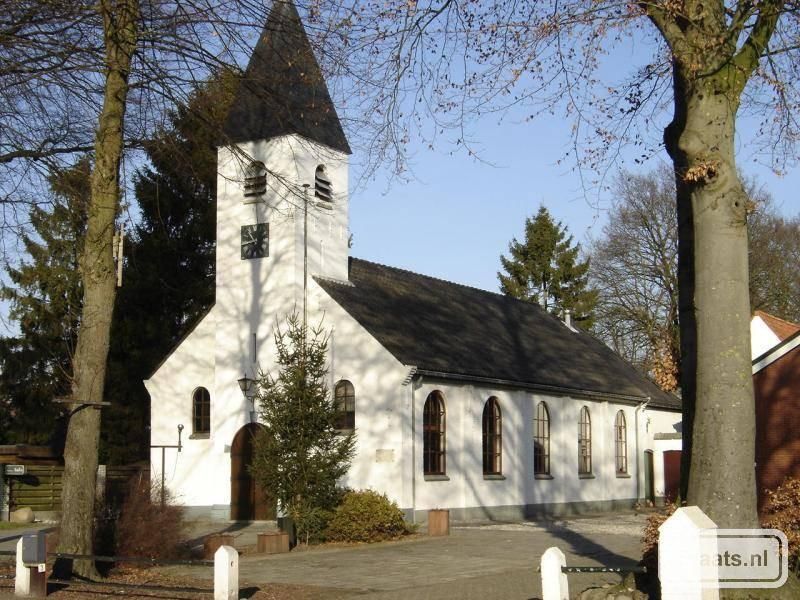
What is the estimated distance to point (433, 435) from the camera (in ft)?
88.1

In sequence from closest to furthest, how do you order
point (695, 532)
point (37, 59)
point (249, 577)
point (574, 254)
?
point (695, 532) < point (37, 59) < point (249, 577) < point (574, 254)

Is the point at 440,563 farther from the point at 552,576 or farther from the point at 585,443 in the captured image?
the point at 585,443

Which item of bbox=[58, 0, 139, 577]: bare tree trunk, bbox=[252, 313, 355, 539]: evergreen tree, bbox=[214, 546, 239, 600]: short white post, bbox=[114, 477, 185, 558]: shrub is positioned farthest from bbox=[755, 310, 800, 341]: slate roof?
bbox=[214, 546, 239, 600]: short white post

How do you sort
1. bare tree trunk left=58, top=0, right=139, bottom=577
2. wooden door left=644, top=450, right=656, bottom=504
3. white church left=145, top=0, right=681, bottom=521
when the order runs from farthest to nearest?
wooden door left=644, top=450, right=656, bottom=504 → white church left=145, top=0, right=681, bottom=521 → bare tree trunk left=58, top=0, right=139, bottom=577

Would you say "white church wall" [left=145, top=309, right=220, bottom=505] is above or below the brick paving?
above

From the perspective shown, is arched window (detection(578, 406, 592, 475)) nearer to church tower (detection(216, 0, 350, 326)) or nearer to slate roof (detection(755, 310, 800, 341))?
slate roof (detection(755, 310, 800, 341))

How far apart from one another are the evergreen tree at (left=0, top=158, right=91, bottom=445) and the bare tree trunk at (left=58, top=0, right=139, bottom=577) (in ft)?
70.4

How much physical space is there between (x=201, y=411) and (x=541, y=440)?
10120 mm

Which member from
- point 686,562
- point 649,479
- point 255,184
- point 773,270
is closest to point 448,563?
point 686,562

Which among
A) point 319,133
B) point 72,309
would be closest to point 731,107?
point 319,133

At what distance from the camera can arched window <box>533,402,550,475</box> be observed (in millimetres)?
31062

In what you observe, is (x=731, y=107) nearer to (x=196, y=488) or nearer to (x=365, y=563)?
(x=365, y=563)

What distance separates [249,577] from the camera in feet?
52.7

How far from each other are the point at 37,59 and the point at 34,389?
26.7m
